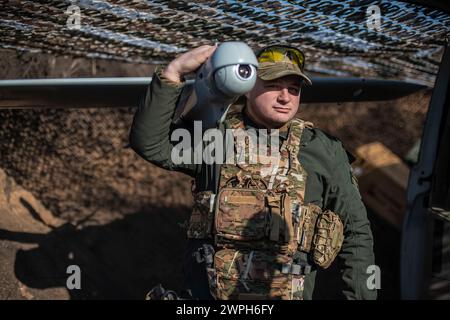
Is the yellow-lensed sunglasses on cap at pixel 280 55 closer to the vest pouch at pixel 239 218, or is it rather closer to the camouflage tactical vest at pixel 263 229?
the camouflage tactical vest at pixel 263 229

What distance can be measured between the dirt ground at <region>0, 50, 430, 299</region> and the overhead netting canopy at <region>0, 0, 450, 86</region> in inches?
55.3

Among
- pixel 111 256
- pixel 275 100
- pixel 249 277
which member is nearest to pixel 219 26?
pixel 275 100

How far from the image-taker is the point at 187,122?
3.56 m

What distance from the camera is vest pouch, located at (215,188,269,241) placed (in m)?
3.54

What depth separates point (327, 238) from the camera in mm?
3586

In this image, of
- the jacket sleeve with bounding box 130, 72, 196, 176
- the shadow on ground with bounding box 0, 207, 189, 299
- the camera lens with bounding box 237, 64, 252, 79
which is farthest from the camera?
the shadow on ground with bounding box 0, 207, 189, 299

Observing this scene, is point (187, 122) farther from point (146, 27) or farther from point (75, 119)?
point (75, 119)

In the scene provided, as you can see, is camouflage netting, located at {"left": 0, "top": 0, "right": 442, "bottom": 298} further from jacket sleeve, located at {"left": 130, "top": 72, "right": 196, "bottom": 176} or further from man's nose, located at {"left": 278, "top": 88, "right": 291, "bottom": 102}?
jacket sleeve, located at {"left": 130, "top": 72, "right": 196, "bottom": 176}

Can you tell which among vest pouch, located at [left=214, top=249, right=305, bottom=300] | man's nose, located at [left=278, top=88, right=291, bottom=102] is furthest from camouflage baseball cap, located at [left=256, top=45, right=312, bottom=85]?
vest pouch, located at [left=214, top=249, right=305, bottom=300]

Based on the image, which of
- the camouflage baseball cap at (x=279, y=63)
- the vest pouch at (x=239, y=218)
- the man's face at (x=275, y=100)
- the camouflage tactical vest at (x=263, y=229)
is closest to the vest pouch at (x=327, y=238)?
the camouflage tactical vest at (x=263, y=229)

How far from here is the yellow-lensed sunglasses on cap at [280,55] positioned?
369cm

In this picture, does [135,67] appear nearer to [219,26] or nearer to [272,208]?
[219,26]
